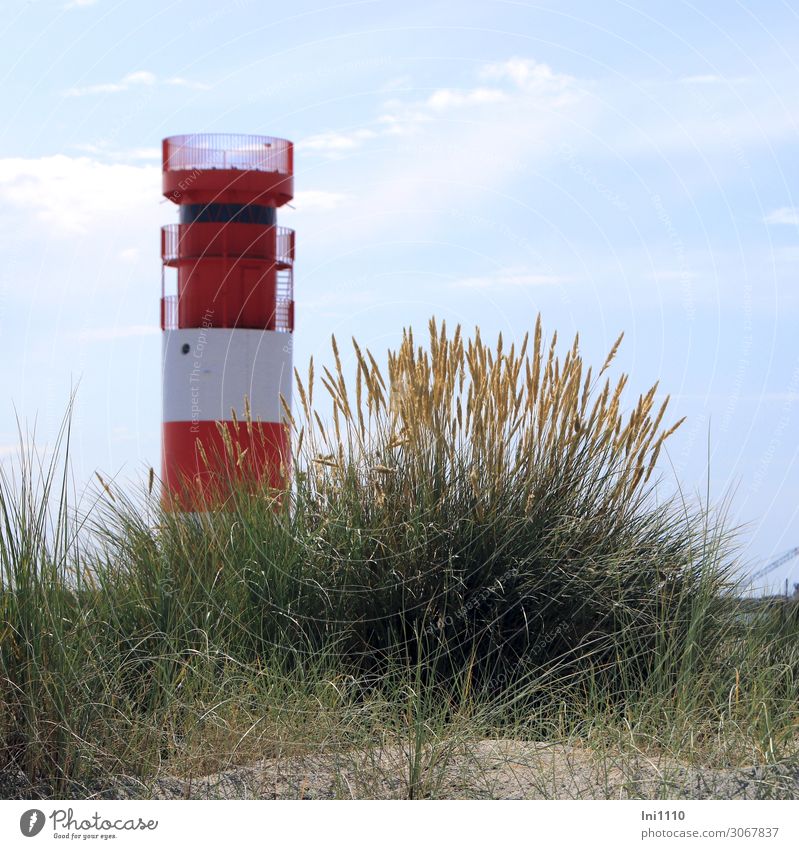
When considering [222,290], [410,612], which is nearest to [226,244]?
[222,290]

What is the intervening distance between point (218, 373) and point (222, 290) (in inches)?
38.5

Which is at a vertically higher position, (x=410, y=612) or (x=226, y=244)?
(x=226, y=244)

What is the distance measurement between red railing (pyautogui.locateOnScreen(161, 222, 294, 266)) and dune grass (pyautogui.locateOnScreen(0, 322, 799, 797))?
7591 mm

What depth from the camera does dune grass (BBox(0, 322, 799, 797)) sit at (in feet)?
11.4

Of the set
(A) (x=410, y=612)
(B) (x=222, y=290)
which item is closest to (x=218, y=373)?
(B) (x=222, y=290)

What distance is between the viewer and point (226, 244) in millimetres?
12484

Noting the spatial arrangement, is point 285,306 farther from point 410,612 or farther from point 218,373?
point 410,612

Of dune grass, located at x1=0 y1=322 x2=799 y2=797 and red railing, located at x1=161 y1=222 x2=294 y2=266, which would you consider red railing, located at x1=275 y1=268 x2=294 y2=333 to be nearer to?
red railing, located at x1=161 y1=222 x2=294 y2=266

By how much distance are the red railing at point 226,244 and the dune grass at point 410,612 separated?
24.9 feet

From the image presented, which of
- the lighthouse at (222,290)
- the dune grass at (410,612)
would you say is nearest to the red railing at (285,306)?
the lighthouse at (222,290)

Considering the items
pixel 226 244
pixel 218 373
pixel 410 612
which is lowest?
pixel 410 612

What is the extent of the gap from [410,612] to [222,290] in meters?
8.65

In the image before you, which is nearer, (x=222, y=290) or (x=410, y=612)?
(x=410, y=612)
